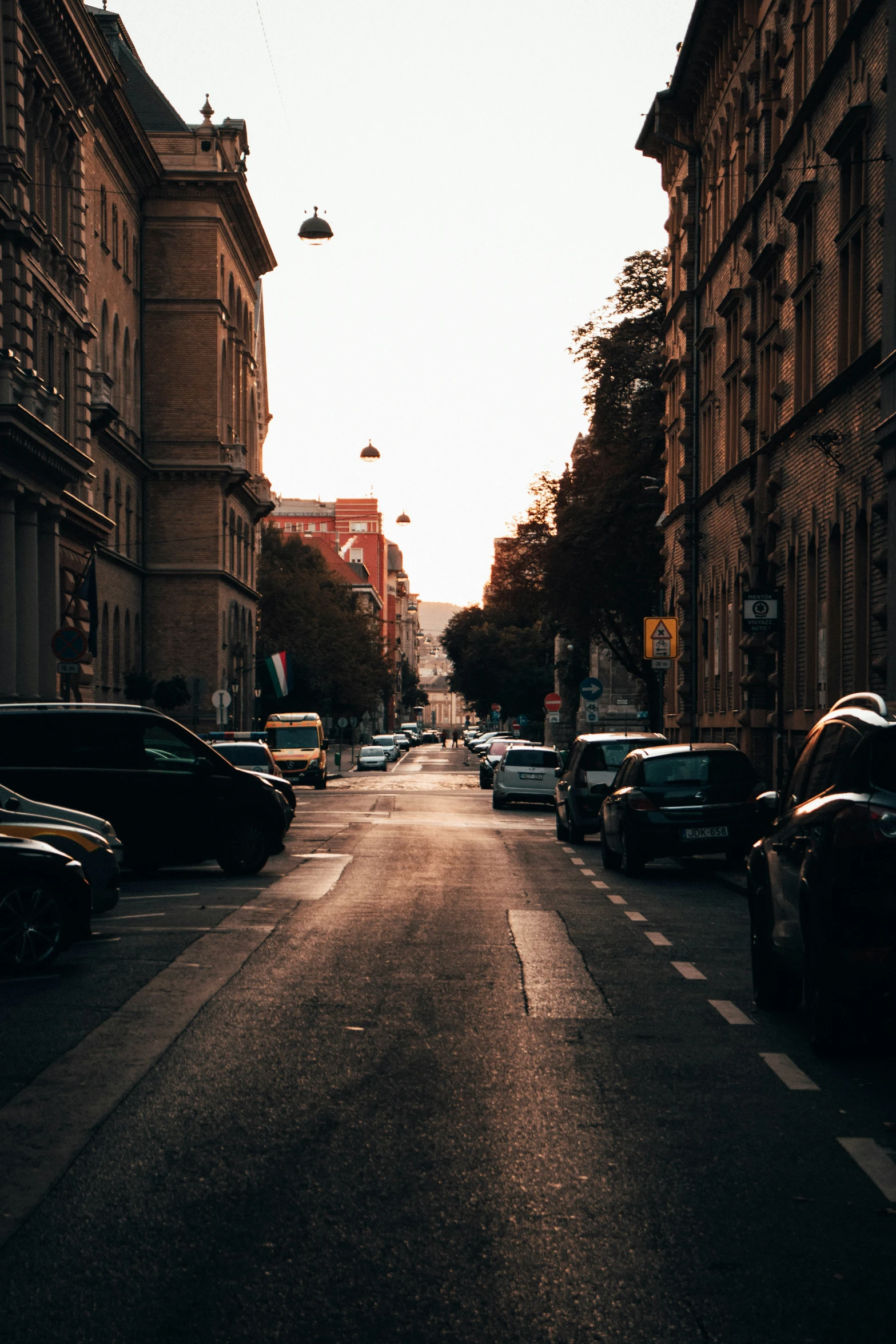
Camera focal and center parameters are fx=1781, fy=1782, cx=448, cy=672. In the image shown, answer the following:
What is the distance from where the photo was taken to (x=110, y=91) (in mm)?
53188

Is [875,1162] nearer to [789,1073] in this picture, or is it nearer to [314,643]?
[789,1073]

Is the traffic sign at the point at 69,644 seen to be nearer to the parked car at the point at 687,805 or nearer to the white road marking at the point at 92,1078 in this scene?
the parked car at the point at 687,805

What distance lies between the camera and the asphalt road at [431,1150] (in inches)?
190

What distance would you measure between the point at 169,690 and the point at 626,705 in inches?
1015

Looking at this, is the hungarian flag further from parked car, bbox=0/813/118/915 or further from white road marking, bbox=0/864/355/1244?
white road marking, bbox=0/864/355/1244

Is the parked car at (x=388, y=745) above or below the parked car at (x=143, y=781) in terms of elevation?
below

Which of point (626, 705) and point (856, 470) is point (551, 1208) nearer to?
point (856, 470)

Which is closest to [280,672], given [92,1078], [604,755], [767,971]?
[604,755]

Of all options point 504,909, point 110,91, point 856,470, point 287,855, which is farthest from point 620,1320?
point 110,91

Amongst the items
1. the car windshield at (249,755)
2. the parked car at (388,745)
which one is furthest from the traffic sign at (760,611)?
the parked car at (388,745)

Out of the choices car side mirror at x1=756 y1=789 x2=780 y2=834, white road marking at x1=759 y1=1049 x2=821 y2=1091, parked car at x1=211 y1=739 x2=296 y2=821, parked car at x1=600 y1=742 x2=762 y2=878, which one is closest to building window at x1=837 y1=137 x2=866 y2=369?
parked car at x1=600 y1=742 x2=762 y2=878

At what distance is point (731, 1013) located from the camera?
10.1 metres

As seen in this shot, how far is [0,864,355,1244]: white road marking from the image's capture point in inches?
245

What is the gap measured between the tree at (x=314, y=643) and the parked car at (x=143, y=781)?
68.2 metres
